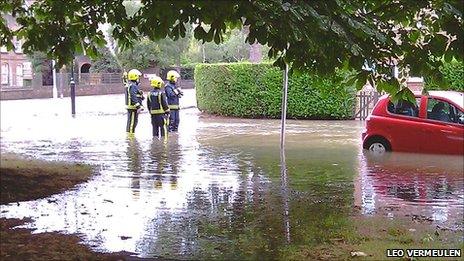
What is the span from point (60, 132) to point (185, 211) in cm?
1303

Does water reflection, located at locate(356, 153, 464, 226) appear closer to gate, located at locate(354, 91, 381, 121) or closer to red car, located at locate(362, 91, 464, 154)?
red car, located at locate(362, 91, 464, 154)

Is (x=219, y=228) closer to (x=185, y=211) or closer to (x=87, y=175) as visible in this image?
(x=185, y=211)

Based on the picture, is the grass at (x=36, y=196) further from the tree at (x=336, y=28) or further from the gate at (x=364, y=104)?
the gate at (x=364, y=104)

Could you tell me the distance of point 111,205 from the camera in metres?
8.15

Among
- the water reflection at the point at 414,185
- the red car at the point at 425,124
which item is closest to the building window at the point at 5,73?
the water reflection at the point at 414,185

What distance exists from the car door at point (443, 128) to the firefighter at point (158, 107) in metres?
6.90

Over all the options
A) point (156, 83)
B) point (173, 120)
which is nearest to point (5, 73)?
point (173, 120)

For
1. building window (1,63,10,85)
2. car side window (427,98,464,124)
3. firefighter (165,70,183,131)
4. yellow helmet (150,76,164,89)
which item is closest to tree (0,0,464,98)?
car side window (427,98,464,124)

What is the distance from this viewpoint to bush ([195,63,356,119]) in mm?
23391

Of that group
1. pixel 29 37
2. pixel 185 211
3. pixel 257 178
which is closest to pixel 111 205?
pixel 185 211

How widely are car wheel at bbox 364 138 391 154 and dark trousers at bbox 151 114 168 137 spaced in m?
5.77

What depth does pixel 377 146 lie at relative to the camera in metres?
13.2

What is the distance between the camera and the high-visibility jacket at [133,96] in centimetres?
1697

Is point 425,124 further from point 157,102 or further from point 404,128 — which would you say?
point 157,102
